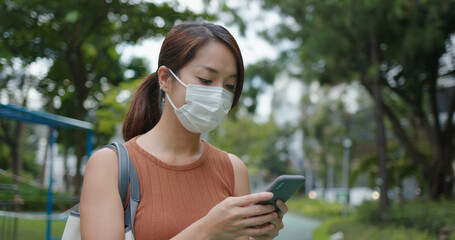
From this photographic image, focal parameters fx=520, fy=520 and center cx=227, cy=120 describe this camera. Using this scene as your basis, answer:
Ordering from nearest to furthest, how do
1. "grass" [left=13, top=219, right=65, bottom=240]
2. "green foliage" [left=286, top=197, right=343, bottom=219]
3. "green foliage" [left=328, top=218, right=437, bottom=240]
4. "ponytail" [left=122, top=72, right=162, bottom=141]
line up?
"ponytail" [left=122, top=72, right=162, bottom=141], "grass" [left=13, top=219, right=65, bottom=240], "green foliage" [left=328, top=218, right=437, bottom=240], "green foliage" [left=286, top=197, right=343, bottom=219]

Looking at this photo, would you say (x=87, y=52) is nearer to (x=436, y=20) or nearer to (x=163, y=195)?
(x=436, y=20)

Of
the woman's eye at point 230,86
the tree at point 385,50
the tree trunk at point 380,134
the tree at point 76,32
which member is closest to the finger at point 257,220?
the woman's eye at point 230,86

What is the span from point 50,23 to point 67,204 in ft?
19.1

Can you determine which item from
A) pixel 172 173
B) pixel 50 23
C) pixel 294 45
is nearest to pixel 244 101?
pixel 294 45

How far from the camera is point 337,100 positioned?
23.7m

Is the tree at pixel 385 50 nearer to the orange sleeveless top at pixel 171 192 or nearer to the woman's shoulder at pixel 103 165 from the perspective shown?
the orange sleeveless top at pixel 171 192

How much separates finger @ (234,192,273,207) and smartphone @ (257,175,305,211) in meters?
0.03

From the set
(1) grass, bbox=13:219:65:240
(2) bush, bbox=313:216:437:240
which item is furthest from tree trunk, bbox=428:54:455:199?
(1) grass, bbox=13:219:65:240

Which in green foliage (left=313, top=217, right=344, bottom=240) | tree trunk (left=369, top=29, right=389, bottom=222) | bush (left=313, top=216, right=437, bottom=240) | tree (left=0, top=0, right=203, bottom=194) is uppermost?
tree (left=0, top=0, right=203, bottom=194)

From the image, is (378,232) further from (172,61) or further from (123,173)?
(123,173)

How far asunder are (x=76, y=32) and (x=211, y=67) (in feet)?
25.7

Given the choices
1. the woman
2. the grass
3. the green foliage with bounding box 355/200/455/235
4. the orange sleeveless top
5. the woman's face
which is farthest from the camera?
the green foliage with bounding box 355/200/455/235

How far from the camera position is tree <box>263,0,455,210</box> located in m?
11.4

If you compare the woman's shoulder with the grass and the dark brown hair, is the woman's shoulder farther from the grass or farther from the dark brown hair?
the grass
